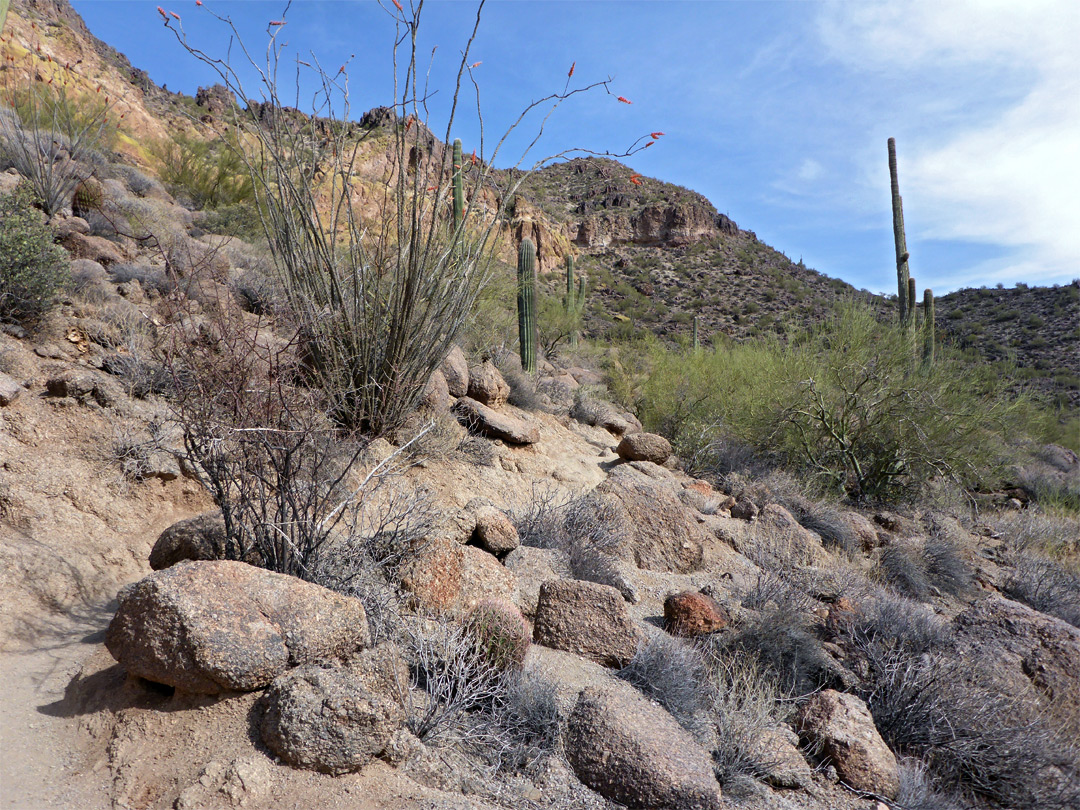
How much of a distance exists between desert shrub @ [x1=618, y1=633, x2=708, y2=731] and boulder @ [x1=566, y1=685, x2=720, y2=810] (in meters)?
0.33

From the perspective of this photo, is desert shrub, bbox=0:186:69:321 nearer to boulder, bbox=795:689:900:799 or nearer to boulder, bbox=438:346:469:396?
boulder, bbox=438:346:469:396

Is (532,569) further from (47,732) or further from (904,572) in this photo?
(904,572)

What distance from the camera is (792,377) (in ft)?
35.6

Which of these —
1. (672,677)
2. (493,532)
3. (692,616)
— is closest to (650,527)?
(692,616)

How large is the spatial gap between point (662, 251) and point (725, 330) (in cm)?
1399

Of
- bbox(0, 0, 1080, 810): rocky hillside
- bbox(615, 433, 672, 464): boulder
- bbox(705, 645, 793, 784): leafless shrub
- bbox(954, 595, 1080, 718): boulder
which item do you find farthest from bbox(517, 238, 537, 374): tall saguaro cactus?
bbox(954, 595, 1080, 718): boulder

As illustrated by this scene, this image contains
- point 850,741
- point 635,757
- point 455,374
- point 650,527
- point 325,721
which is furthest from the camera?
point 455,374

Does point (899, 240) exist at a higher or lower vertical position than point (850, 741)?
higher

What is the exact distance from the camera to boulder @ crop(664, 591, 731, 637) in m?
4.43

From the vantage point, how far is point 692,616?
446 cm

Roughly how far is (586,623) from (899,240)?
13464 millimetres

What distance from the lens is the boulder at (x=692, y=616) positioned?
14.5 feet

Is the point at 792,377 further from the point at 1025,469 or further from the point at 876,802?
the point at 876,802

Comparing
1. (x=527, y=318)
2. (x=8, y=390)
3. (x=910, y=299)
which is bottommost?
(x=8, y=390)
